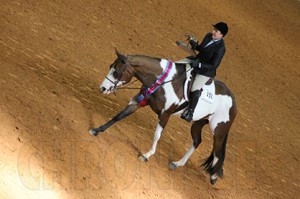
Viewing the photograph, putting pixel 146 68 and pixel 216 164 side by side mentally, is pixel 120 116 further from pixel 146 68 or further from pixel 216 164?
pixel 216 164

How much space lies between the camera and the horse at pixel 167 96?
6.80m

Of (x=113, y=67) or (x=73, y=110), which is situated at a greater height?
(x=113, y=67)

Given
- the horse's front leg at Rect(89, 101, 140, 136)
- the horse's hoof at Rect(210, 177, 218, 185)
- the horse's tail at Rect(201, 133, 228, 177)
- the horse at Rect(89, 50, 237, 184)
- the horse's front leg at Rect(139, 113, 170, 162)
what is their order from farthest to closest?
the horse's hoof at Rect(210, 177, 218, 185), the horse's tail at Rect(201, 133, 228, 177), the horse's front leg at Rect(139, 113, 170, 162), the horse's front leg at Rect(89, 101, 140, 136), the horse at Rect(89, 50, 237, 184)

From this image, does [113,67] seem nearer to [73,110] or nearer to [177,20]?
[73,110]

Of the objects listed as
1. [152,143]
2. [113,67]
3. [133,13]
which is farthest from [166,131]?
[133,13]

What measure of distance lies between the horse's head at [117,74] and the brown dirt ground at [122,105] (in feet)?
3.49

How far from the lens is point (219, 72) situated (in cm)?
1215

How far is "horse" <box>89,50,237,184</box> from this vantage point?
6.80 m

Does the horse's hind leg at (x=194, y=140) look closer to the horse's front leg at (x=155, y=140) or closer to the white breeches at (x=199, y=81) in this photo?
the horse's front leg at (x=155, y=140)

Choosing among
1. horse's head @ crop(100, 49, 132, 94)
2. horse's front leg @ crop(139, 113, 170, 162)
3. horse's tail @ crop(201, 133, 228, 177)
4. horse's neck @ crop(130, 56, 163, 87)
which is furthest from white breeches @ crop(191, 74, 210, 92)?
horse's tail @ crop(201, 133, 228, 177)

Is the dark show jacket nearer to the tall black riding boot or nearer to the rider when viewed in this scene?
the rider

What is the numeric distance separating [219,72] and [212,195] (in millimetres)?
4712

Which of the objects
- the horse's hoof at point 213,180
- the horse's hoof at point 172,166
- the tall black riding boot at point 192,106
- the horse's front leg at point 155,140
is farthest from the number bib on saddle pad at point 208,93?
the horse's hoof at point 213,180

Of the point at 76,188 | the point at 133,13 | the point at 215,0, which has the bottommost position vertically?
the point at 76,188
